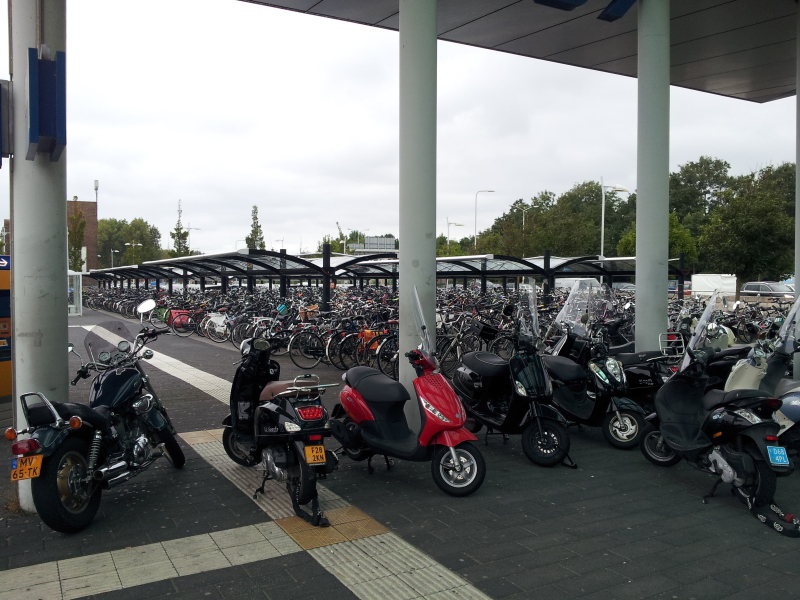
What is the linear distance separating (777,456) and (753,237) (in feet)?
76.3

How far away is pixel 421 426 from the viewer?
15.6ft

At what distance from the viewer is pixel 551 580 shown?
130 inches

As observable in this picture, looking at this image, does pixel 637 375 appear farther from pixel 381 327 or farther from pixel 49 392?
pixel 381 327

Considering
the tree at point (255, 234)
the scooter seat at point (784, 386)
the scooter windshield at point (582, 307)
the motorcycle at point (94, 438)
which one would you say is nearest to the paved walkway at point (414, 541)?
the motorcycle at point (94, 438)

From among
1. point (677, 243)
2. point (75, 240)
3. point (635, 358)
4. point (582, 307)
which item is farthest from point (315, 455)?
point (75, 240)

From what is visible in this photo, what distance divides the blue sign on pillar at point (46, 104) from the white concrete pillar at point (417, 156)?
303 centimetres

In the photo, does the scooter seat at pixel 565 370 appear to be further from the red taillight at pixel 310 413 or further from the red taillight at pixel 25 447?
the red taillight at pixel 25 447

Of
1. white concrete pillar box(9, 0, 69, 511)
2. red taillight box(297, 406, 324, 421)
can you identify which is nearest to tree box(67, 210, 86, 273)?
white concrete pillar box(9, 0, 69, 511)

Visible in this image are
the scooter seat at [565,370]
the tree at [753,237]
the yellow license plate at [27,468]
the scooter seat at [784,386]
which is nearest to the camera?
the yellow license plate at [27,468]

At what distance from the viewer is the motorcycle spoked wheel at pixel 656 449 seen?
5340 millimetres

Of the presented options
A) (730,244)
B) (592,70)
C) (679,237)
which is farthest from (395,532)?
(679,237)

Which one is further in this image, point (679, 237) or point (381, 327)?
point (679, 237)

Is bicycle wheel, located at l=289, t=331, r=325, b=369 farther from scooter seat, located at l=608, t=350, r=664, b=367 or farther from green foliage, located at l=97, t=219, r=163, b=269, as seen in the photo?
green foliage, located at l=97, t=219, r=163, b=269

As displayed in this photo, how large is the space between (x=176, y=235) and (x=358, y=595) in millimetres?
55059
